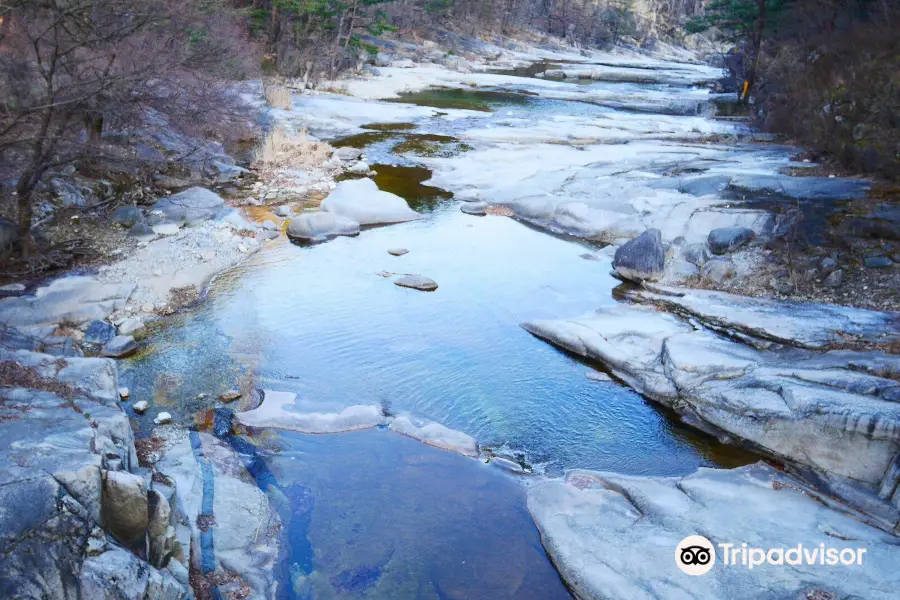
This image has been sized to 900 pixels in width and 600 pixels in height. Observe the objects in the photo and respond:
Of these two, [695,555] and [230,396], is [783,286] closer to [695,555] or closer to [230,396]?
[695,555]

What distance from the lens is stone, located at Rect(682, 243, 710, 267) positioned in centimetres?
1234

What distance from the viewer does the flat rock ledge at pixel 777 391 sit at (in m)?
6.61

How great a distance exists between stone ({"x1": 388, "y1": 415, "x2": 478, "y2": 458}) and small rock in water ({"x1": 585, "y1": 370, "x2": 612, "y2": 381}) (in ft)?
7.50

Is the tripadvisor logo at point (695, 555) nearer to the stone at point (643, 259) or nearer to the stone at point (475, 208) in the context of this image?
the stone at point (643, 259)

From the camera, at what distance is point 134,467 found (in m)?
5.37

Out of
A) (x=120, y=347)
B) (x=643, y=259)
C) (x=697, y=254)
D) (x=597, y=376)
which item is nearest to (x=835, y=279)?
(x=697, y=254)

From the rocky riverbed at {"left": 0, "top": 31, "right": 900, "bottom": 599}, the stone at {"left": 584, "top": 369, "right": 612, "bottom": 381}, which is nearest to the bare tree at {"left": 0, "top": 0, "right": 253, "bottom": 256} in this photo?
the rocky riverbed at {"left": 0, "top": 31, "right": 900, "bottom": 599}

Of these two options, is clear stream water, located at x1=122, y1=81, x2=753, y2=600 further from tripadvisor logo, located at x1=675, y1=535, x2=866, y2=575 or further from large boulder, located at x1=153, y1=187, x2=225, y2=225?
large boulder, located at x1=153, y1=187, x2=225, y2=225

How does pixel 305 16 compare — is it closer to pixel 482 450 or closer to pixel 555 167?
pixel 555 167

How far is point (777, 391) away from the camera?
770cm

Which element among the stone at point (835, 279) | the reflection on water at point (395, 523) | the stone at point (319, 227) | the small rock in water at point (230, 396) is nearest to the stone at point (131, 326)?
the small rock in water at point (230, 396)

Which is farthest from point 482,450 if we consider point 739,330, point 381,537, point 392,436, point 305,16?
point 305,16

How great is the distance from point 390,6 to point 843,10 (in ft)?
119

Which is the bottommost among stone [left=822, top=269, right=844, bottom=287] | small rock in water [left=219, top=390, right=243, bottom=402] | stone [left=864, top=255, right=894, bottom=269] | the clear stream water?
small rock in water [left=219, top=390, right=243, bottom=402]
